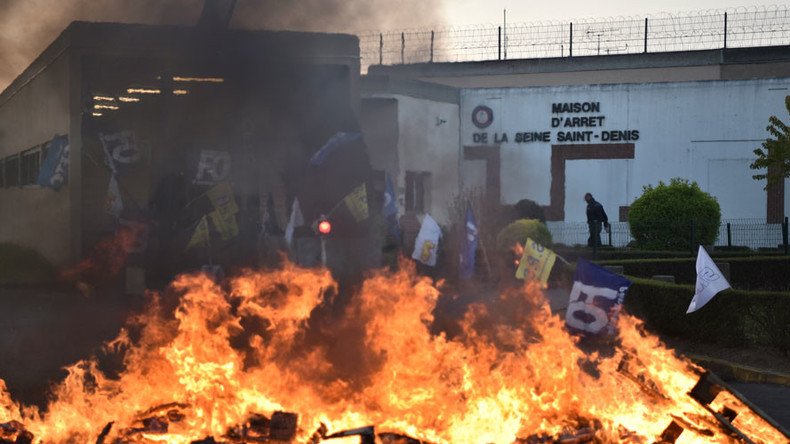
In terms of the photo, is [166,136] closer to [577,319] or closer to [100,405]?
[577,319]

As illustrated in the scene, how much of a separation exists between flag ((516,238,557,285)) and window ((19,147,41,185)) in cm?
800

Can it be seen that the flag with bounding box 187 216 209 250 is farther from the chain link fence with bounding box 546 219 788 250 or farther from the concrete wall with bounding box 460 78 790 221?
the concrete wall with bounding box 460 78 790 221

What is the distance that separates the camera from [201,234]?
47.1 ft

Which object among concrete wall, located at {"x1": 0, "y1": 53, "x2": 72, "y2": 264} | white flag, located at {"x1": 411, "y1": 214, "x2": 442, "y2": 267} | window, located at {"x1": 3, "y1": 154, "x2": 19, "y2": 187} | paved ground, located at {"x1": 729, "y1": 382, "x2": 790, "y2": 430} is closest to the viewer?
paved ground, located at {"x1": 729, "y1": 382, "x2": 790, "y2": 430}

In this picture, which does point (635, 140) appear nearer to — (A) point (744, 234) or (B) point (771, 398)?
(A) point (744, 234)

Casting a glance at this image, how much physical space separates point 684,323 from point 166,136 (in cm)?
741

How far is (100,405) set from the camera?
23.1 feet

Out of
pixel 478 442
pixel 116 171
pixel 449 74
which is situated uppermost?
pixel 449 74

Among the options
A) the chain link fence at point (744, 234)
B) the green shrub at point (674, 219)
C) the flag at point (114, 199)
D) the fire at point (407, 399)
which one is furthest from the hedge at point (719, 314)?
the chain link fence at point (744, 234)

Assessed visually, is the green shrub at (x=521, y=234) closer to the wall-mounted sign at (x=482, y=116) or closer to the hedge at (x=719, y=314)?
the hedge at (x=719, y=314)

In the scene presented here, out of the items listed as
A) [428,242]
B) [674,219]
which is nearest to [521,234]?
[428,242]

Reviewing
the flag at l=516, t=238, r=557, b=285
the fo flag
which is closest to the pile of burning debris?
the fo flag

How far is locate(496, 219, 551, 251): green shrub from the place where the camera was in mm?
21906

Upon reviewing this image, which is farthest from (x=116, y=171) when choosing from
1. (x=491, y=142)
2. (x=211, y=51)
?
(x=491, y=142)
